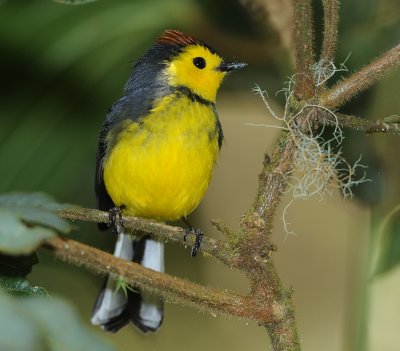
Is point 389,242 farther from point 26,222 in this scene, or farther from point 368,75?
point 26,222

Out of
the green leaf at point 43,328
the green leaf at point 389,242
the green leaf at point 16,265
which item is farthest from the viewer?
the green leaf at point 389,242

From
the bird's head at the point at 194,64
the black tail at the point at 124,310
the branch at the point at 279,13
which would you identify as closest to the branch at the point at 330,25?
the branch at the point at 279,13

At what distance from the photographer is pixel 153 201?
2.28 meters

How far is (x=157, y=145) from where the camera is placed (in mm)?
2141

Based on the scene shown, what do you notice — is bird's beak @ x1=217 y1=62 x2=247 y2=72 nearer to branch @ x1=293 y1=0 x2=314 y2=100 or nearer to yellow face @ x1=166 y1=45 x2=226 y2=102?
yellow face @ x1=166 y1=45 x2=226 y2=102

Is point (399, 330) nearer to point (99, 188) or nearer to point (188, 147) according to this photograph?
point (188, 147)

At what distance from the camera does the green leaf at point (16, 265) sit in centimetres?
133

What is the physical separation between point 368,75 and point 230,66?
1087 mm

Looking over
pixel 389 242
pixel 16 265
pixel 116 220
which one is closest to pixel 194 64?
pixel 116 220

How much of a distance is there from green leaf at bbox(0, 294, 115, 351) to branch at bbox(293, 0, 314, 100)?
0.73 meters

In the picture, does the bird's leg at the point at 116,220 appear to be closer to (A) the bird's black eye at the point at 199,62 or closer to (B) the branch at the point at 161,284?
(A) the bird's black eye at the point at 199,62

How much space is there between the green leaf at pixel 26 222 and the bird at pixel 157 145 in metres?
0.94

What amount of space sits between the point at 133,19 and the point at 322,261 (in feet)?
4.55

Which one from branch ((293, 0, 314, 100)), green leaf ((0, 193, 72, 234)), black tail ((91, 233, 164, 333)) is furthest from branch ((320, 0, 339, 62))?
black tail ((91, 233, 164, 333))
